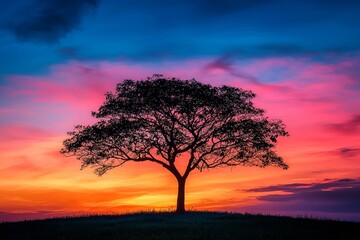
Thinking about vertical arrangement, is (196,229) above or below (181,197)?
below

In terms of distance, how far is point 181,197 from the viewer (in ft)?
160

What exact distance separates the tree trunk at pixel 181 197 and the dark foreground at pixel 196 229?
634 centimetres

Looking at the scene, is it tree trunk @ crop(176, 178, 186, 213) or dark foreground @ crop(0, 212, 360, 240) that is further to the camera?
tree trunk @ crop(176, 178, 186, 213)

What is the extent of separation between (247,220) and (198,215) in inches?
268

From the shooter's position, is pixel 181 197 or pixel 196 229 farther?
pixel 181 197

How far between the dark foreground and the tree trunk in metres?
6.34

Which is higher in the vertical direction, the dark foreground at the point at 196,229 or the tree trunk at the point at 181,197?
the tree trunk at the point at 181,197

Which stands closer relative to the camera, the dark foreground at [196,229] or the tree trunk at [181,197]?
the dark foreground at [196,229]

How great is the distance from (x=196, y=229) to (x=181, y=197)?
16.6 m

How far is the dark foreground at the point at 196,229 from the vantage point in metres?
29.1

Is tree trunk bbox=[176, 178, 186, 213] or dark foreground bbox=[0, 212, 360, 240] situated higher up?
tree trunk bbox=[176, 178, 186, 213]

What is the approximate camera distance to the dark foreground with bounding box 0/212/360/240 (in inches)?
1145

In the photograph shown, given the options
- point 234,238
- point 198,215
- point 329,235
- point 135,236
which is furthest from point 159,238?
point 198,215

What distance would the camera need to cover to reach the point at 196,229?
105 ft
